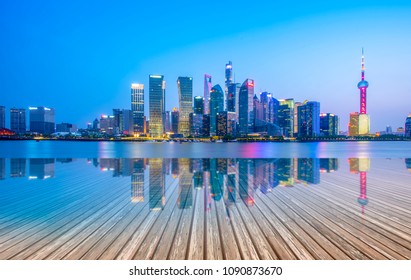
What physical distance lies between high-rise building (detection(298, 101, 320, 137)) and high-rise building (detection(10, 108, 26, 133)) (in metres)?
227

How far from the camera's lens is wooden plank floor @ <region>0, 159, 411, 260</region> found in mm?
3762

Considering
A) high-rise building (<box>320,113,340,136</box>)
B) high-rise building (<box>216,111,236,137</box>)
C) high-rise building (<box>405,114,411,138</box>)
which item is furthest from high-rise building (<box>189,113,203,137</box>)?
high-rise building (<box>405,114,411,138</box>)

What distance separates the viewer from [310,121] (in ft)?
592

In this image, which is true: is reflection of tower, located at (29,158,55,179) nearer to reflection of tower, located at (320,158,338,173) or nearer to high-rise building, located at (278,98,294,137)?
reflection of tower, located at (320,158,338,173)

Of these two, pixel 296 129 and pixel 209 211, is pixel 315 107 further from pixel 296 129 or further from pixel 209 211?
pixel 209 211

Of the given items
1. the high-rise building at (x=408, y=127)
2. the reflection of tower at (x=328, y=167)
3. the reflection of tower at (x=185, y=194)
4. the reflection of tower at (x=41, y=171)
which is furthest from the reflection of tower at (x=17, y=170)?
the high-rise building at (x=408, y=127)

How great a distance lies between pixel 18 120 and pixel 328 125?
260015mm

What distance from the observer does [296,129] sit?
18925cm

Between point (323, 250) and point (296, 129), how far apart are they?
7891 inches

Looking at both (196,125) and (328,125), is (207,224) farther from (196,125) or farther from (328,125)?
(328,125)

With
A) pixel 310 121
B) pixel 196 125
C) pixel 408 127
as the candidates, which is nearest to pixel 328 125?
pixel 310 121

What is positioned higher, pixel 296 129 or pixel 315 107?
pixel 315 107

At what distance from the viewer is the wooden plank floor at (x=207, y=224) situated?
3762 millimetres
